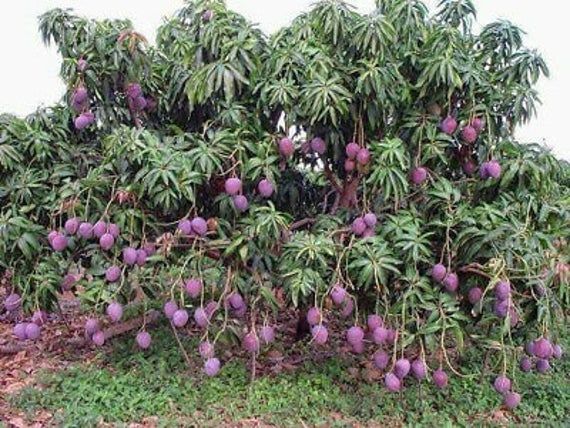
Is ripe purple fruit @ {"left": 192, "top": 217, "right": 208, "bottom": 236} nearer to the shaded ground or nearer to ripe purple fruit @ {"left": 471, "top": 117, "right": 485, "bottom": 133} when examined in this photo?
the shaded ground

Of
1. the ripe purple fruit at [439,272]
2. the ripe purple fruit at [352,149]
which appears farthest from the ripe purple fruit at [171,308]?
the ripe purple fruit at [439,272]

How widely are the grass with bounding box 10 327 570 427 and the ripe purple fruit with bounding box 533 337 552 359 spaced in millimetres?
436

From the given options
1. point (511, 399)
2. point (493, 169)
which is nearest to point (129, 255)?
point (493, 169)

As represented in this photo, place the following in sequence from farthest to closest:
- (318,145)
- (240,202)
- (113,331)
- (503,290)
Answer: (113,331), (318,145), (240,202), (503,290)

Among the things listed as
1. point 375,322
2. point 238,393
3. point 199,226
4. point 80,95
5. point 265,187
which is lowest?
point 238,393

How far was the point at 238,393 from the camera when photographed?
2883mm

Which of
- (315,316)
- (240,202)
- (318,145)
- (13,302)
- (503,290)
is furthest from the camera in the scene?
(13,302)

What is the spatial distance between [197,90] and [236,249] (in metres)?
0.67

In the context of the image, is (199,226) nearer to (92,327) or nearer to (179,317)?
(179,317)

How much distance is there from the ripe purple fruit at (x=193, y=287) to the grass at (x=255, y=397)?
0.50m

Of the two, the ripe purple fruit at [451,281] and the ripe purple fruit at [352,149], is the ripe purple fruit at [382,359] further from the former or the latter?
the ripe purple fruit at [352,149]

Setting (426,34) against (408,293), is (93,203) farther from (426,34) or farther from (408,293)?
(426,34)

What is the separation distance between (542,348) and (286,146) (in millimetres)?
1272

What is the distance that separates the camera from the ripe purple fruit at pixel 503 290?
246 cm
